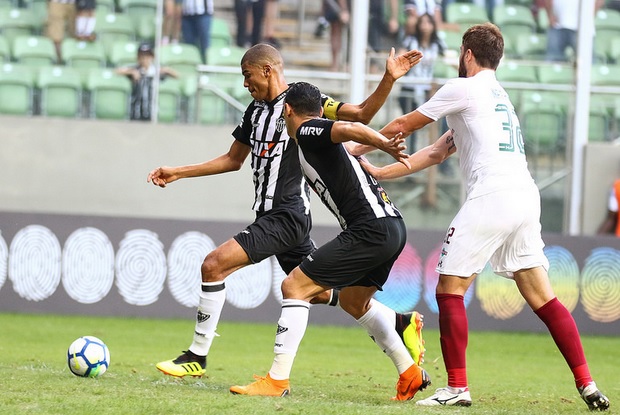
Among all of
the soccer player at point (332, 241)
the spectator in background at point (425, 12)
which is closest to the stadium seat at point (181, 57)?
the spectator in background at point (425, 12)

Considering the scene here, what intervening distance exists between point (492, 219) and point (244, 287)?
7689 millimetres

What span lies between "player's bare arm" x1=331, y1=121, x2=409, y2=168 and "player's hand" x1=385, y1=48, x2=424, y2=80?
0.57 metres

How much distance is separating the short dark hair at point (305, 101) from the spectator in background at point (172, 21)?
9747mm

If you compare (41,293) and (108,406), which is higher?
(108,406)

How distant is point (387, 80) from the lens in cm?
695

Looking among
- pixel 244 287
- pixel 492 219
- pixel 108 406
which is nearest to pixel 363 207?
pixel 492 219

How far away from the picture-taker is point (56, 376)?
24.8 feet

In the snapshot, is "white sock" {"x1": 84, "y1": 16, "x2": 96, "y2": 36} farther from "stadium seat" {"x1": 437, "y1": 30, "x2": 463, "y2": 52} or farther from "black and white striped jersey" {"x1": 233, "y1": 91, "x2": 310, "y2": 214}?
"black and white striped jersey" {"x1": 233, "y1": 91, "x2": 310, "y2": 214}

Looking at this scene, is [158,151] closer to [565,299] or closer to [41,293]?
[41,293]

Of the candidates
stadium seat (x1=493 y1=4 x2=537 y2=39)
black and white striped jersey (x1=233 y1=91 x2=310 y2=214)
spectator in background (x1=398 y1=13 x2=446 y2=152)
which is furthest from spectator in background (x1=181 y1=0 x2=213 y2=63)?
black and white striped jersey (x1=233 y1=91 x2=310 y2=214)

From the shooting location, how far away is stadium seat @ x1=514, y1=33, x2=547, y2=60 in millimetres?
16900

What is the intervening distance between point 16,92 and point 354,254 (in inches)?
420

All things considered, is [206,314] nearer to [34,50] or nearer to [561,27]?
[34,50]

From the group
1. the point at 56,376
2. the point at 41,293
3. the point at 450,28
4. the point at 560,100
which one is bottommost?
the point at 41,293
